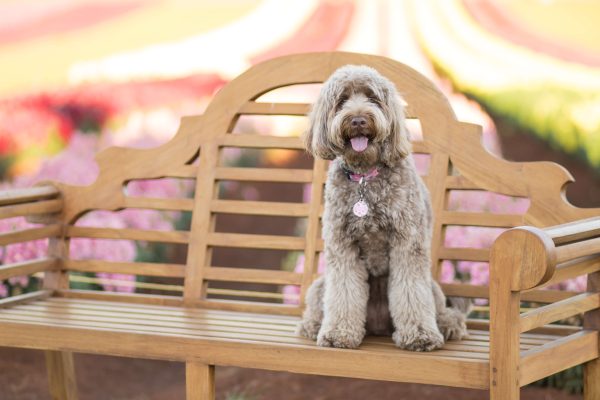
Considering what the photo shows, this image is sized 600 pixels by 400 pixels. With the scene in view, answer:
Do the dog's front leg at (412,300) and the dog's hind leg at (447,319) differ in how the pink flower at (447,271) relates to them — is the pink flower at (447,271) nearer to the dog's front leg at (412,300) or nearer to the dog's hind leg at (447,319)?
the dog's hind leg at (447,319)

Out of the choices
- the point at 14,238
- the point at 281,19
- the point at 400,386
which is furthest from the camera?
the point at 281,19

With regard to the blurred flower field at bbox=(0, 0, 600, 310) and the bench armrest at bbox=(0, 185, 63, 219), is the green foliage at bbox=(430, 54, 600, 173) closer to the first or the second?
the blurred flower field at bbox=(0, 0, 600, 310)

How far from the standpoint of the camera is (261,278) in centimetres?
418

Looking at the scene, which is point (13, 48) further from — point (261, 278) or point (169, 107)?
point (261, 278)

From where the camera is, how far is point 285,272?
414 centimetres

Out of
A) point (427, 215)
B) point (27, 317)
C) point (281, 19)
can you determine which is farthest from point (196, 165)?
point (281, 19)

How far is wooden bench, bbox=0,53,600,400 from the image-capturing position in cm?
319

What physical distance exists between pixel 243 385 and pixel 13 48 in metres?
3.25

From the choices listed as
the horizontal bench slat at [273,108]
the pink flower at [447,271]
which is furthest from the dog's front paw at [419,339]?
the pink flower at [447,271]

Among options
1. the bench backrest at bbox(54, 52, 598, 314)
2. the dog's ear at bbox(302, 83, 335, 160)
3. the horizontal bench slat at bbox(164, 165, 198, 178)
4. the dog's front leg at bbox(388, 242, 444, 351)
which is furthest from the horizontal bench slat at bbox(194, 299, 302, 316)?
the dog's ear at bbox(302, 83, 335, 160)

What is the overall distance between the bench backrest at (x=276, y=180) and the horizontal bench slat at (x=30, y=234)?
64mm

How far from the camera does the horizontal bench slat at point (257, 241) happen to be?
416 centimetres

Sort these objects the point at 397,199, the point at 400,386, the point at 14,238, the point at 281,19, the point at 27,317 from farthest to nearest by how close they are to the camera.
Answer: the point at 281,19, the point at 400,386, the point at 14,238, the point at 27,317, the point at 397,199

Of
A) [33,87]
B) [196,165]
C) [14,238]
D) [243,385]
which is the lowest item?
[243,385]
